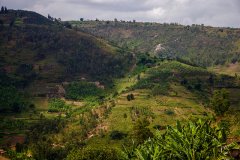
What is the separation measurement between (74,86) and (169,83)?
51268 millimetres

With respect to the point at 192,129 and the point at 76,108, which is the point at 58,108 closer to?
the point at 76,108

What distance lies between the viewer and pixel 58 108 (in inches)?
6816

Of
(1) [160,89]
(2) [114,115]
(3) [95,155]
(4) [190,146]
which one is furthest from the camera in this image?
(1) [160,89]

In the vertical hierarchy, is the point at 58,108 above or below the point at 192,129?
below

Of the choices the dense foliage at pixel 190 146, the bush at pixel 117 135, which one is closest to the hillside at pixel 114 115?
the dense foliage at pixel 190 146

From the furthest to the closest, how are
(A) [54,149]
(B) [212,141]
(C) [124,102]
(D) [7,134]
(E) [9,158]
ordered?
(C) [124,102]
(D) [7,134]
(A) [54,149]
(E) [9,158]
(B) [212,141]

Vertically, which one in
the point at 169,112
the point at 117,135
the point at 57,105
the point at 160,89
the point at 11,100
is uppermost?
the point at 160,89

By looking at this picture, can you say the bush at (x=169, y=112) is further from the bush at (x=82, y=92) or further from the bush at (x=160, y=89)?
the bush at (x=82, y=92)

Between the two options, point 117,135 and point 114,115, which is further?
point 114,115

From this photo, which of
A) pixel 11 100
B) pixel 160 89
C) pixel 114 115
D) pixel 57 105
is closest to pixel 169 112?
pixel 114 115

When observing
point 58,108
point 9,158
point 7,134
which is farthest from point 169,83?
point 9,158

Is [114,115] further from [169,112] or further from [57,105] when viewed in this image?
[57,105]

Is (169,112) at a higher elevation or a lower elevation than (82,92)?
higher

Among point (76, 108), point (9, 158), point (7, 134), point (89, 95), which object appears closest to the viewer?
Answer: point (9, 158)
